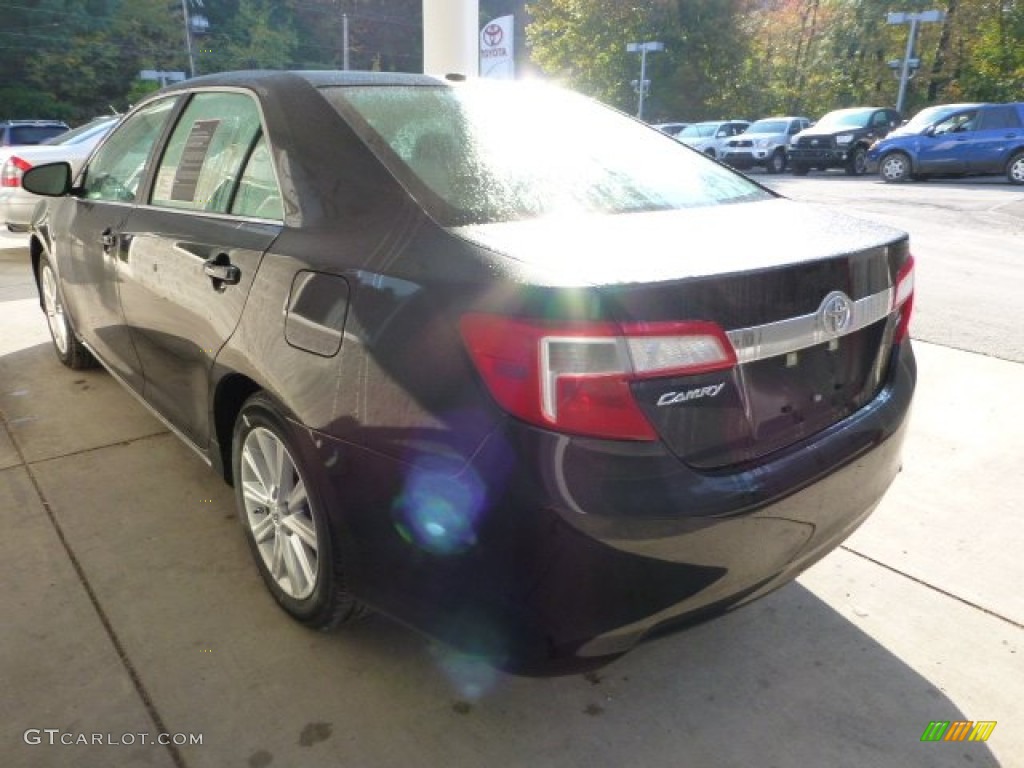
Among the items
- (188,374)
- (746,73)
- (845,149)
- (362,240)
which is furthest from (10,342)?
(746,73)

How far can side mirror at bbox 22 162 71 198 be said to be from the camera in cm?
376

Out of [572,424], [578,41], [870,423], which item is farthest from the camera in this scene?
[578,41]

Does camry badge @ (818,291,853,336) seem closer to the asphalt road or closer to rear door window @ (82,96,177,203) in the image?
rear door window @ (82,96,177,203)

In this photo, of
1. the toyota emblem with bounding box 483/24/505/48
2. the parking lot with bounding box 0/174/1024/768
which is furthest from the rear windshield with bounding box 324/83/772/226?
the toyota emblem with bounding box 483/24/505/48

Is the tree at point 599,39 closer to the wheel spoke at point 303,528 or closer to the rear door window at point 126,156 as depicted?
the rear door window at point 126,156

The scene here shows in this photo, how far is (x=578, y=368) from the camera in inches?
60.7

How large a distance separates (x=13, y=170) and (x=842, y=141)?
61.7ft

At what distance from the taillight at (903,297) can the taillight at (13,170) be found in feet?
32.5

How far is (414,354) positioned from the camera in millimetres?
1707

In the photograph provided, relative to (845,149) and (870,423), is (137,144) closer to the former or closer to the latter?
(870,423)

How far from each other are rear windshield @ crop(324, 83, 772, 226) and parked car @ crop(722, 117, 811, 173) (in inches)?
868

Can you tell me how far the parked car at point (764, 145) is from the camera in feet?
76.6

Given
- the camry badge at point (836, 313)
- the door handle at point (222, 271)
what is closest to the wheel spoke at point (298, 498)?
the door handle at point (222, 271)

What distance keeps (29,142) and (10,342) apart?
38.6 feet
